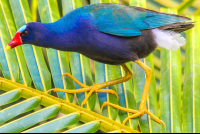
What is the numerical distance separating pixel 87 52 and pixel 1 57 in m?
0.54

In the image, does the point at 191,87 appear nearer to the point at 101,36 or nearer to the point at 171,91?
the point at 171,91

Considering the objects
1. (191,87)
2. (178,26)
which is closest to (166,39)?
(178,26)

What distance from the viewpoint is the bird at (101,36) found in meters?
1.50

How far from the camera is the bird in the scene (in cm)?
150

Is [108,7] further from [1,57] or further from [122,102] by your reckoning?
[1,57]

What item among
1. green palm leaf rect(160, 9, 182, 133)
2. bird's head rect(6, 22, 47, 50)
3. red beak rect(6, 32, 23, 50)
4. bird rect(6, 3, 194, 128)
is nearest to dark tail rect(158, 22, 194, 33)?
bird rect(6, 3, 194, 128)

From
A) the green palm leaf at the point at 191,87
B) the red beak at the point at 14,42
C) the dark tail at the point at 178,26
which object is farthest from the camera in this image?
the dark tail at the point at 178,26

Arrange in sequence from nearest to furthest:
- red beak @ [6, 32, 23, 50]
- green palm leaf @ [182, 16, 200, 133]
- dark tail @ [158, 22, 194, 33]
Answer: green palm leaf @ [182, 16, 200, 133]
red beak @ [6, 32, 23, 50]
dark tail @ [158, 22, 194, 33]

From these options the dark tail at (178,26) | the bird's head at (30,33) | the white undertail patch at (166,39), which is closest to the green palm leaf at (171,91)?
the white undertail patch at (166,39)

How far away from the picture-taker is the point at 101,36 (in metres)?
1.52

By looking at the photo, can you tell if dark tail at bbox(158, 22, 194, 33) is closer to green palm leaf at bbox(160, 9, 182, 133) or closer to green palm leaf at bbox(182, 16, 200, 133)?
green palm leaf at bbox(182, 16, 200, 133)

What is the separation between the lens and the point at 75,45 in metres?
1.52

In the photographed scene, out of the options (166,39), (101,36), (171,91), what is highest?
(101,36)

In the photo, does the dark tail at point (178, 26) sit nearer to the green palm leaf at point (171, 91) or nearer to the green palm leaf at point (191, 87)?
the green palm leaf at point (191, 87)
